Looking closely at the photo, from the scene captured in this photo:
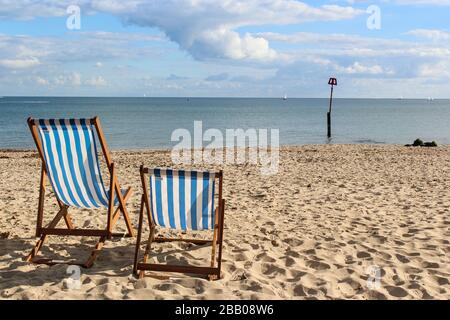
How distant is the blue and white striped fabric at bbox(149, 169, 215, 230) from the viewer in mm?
3867

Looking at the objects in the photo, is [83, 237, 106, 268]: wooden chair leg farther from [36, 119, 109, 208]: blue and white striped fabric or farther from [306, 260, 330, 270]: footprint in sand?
[306, 260, 330, 270]: footprint in sand

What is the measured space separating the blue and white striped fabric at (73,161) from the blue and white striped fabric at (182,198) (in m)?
0.62

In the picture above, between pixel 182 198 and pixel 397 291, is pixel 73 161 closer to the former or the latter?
pixel 182 198

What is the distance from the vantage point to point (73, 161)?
13.9 feet

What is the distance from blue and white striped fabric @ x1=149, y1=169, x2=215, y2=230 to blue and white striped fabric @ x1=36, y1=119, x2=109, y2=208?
24.4 inches

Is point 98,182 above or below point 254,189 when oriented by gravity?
above

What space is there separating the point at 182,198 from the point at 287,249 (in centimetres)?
132

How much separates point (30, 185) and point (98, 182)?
16.8ft
